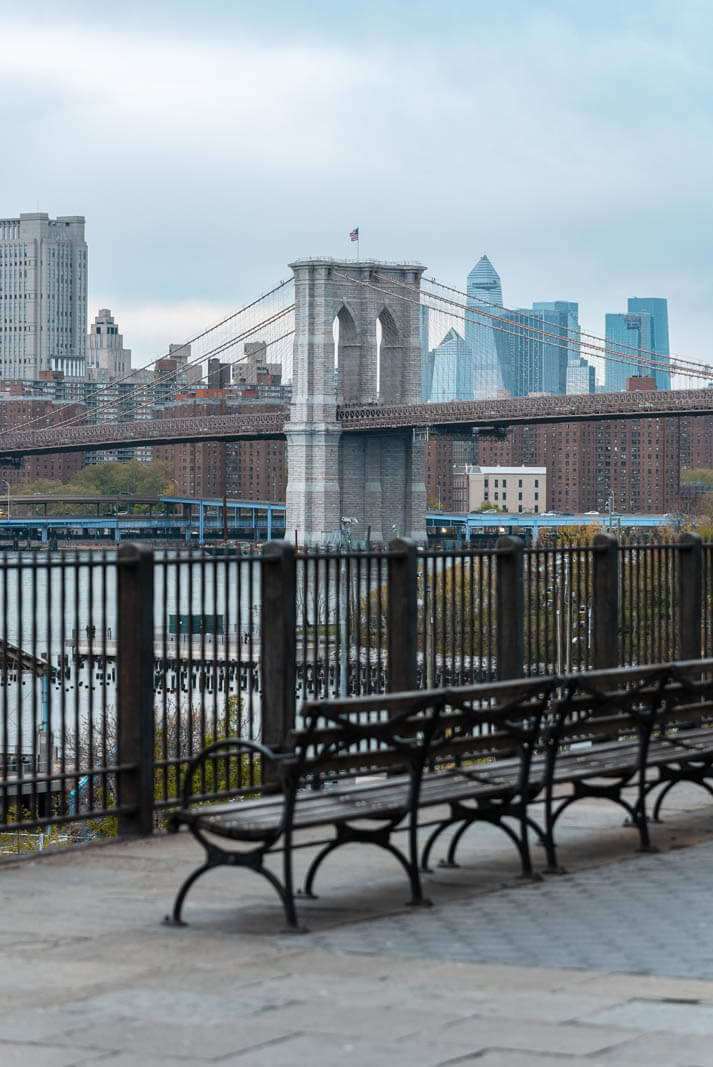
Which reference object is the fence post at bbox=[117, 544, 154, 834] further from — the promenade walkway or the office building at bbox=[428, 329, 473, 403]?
the office building at bbox=[428, 329, 473, 403]

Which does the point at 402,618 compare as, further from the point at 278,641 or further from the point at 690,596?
the point at 690,596

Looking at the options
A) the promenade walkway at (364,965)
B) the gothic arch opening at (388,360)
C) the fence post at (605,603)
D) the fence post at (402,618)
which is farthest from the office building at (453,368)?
the promenade walkway at (364,965)

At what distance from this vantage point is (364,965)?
5.27 metres

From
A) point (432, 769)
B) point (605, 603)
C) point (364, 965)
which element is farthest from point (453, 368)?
point (364, 965)

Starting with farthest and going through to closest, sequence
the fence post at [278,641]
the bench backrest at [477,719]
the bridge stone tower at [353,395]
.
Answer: the bridge stone tower at [353,395] → the fence post at [278,641] → the bench backrest at [477,719]

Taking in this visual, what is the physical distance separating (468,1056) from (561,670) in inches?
227

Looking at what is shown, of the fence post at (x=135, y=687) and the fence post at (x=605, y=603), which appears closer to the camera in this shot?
the fence post at (x=135, y=687)

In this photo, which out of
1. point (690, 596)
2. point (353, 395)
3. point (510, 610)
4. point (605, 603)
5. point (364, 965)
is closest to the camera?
point (364, 965)

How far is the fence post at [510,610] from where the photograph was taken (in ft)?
29.6

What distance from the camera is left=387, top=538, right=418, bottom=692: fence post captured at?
28.0 feet

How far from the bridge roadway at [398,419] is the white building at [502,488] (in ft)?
183

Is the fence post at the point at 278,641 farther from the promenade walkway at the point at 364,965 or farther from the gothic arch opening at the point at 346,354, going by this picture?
the gothic arch opening at the point at 346,354

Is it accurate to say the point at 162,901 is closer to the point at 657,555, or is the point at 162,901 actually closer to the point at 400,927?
the point at 400,927

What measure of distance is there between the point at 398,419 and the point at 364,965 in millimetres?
68336
